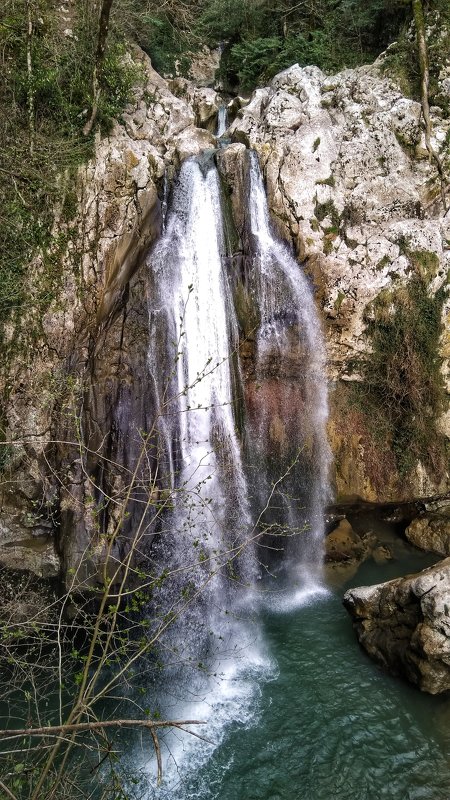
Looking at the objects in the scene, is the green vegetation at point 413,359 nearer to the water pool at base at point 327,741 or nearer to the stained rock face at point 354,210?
the stained rock face at point 354,210

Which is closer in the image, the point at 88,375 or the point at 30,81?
the point at 88,375

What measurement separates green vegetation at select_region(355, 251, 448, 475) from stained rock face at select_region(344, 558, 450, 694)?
3430mm

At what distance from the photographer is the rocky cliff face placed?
865 centimetres

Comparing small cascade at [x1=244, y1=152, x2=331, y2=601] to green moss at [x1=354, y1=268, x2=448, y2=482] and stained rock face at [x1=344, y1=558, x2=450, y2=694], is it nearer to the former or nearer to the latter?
green moss at [x1=354, y1=268, x2=448, y2=482]

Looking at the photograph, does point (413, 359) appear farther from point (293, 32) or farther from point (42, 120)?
point (293, 32)

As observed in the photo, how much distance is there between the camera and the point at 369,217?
36.1ft

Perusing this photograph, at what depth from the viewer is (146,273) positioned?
972 centimetres

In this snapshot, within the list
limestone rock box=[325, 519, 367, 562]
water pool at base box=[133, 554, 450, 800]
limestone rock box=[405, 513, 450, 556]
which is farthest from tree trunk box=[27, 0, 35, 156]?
limestone rock box=[405, 513, 450, 556]

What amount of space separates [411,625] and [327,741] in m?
2.01

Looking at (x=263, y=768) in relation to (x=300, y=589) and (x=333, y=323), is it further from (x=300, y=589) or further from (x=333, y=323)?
(x=333, y=323)

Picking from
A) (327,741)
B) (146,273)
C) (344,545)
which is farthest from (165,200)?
(327,741)

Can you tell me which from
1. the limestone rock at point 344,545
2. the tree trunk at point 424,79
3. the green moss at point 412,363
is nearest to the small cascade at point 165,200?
the green moss at point 412,363

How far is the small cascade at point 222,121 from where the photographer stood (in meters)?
12.8

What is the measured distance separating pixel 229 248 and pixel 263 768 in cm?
894
